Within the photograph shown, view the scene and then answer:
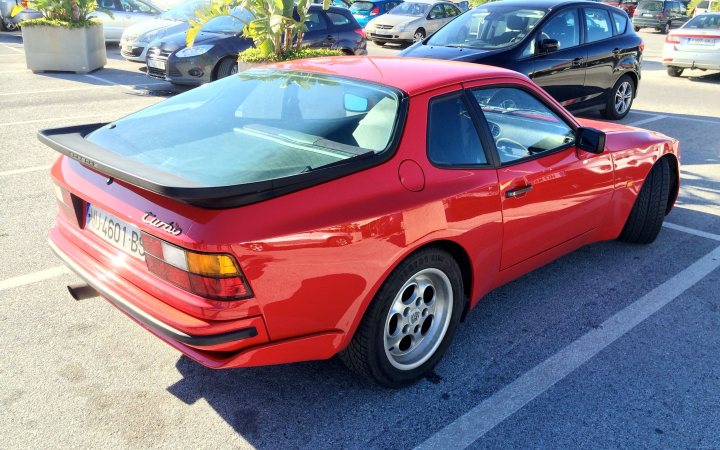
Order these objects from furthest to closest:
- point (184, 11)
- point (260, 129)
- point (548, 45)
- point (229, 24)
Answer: point (184, 11)
point (229, 24)
point (548, 45)
point (260, 129)

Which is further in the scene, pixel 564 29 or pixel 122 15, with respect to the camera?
pixel 122 15

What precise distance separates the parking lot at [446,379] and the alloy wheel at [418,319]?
0.16 meters

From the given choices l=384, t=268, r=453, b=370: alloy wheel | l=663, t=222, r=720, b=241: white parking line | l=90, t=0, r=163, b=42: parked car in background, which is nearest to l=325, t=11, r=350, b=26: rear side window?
l=90, t=0, r=163, b=42: parked car in background

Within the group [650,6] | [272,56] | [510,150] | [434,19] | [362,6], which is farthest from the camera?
[650,6]

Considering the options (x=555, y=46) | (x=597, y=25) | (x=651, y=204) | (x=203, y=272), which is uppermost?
(x=597, y=25)

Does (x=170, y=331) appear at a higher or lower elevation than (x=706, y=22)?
lower

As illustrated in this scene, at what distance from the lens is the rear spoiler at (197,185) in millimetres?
2363

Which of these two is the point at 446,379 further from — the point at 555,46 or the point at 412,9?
the point at 412,9

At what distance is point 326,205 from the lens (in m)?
2.60

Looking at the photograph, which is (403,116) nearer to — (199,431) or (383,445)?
(383,445)

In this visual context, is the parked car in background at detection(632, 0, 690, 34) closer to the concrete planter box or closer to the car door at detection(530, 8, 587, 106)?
the car door at detection(530, 8, 587, 106)

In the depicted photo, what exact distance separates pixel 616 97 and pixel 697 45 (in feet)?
18.5

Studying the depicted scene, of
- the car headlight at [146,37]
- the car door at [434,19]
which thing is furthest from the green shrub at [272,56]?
the car door at [434,19]

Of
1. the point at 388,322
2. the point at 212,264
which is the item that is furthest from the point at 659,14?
the point at 212,264
